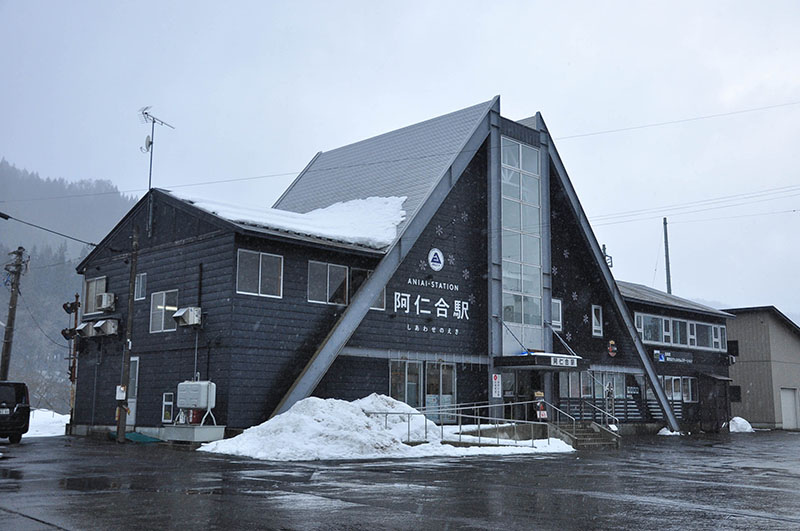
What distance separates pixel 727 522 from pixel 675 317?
1405 inches

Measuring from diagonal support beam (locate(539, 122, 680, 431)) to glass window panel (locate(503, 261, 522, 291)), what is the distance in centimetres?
479

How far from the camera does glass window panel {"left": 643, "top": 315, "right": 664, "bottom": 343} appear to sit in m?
42.5

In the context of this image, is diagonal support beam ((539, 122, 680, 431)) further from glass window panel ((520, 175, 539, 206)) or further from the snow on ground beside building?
the snow on ground beside building

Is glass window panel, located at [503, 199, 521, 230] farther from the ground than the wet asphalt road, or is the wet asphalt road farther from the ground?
glass window panel, located at [503, 199, 521, 230]

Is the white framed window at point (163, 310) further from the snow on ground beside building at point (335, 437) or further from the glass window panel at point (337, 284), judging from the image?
the snow on ground beside building at point (335, 437)

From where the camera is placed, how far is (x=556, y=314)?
36.4 metres

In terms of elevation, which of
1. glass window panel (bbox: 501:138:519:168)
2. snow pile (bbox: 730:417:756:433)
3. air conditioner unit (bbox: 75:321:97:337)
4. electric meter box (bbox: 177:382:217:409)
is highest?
glass window panel (bbox: 501:138:519:168)

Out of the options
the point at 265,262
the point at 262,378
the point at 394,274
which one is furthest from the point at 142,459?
the point at 394,274

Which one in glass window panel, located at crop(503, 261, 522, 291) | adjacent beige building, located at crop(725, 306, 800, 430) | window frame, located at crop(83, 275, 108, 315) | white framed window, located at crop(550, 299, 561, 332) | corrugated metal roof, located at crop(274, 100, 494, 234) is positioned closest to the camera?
window frame, located at crop(83, 275, 108, 315)

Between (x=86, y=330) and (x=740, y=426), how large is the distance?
35.3 meters

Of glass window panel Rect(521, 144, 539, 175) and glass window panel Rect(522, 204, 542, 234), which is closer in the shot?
glass window panel Rect(522, 204, 542, 234)

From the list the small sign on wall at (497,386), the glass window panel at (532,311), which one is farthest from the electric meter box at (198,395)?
the glass window panel at (532,311)

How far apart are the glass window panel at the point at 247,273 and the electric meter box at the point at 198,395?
308 cm

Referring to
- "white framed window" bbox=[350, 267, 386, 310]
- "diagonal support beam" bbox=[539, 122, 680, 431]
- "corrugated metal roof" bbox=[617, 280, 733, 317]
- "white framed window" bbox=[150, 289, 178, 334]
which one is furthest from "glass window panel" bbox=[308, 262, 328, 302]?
"corrugated metal roof" bbox=[617, 280, 733, 317]
